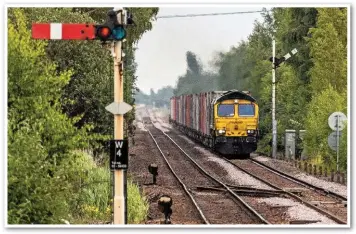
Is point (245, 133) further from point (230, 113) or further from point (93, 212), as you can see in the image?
point (93, 212)

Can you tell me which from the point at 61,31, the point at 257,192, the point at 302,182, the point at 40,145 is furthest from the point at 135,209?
the point at 302,182

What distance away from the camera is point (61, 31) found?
36.6 feet

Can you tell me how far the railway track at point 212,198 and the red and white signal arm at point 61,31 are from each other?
15.4 feet

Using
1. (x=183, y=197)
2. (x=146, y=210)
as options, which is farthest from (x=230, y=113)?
(x=146, y=210)

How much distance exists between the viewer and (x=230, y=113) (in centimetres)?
2991

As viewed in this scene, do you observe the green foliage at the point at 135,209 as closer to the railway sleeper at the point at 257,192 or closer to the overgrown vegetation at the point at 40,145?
the overgrown vegetation at the point at 40,145

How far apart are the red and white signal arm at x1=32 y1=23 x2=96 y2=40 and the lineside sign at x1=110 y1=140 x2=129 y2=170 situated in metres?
1.60

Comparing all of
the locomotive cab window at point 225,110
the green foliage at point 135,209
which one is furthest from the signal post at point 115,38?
the locomotive cab window at point 225,110

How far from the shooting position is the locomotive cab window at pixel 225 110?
29.9m

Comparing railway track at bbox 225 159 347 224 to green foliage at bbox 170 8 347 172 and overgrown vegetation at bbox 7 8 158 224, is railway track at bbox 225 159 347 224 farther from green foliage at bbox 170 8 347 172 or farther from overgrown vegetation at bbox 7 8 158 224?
overgrown vegetation at bbox 7 8 158 224

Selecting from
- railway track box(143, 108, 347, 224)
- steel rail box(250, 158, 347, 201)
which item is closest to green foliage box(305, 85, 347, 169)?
steel rail box(250, 158, 347, 201)

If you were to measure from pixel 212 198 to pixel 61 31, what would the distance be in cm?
797

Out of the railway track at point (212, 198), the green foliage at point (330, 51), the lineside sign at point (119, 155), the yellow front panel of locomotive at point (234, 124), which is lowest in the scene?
the railway track at point (212, 198)

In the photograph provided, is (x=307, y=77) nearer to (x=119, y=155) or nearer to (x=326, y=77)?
(x=326, y=77)
